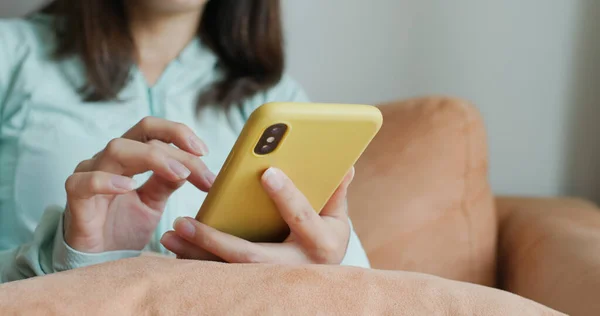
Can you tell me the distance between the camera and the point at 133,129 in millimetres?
673

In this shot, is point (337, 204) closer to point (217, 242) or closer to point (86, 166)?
point (217, 242)

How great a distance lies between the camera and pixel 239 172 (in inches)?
22.1

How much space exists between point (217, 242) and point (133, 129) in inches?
6.4

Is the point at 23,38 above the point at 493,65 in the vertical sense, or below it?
above

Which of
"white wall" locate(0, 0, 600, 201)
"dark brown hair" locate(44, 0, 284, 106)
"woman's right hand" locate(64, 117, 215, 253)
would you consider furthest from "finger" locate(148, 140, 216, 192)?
"white wall" locate(0, 0, 600, 201)

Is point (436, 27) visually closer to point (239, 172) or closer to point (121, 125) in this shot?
point (121, 125)

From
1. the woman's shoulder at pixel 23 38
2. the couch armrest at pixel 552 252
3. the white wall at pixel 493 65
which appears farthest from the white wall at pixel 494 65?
the woman's shoulder at pixel 23 38

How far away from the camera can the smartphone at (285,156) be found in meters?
0.53

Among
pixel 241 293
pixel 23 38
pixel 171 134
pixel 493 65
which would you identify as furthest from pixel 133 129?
pixel 493 65

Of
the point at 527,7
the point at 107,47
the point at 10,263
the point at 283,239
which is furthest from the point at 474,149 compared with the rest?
the point at 10,263

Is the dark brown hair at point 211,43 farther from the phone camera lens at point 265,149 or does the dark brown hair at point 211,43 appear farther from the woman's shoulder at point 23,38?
the phone camera lens at point 265,149

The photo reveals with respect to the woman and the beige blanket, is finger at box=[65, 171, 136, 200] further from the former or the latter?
the beige blanket

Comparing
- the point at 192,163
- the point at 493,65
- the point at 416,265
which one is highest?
the point at 192,163

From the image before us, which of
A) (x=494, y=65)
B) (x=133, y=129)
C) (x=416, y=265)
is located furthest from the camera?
(x=494, y=65)
